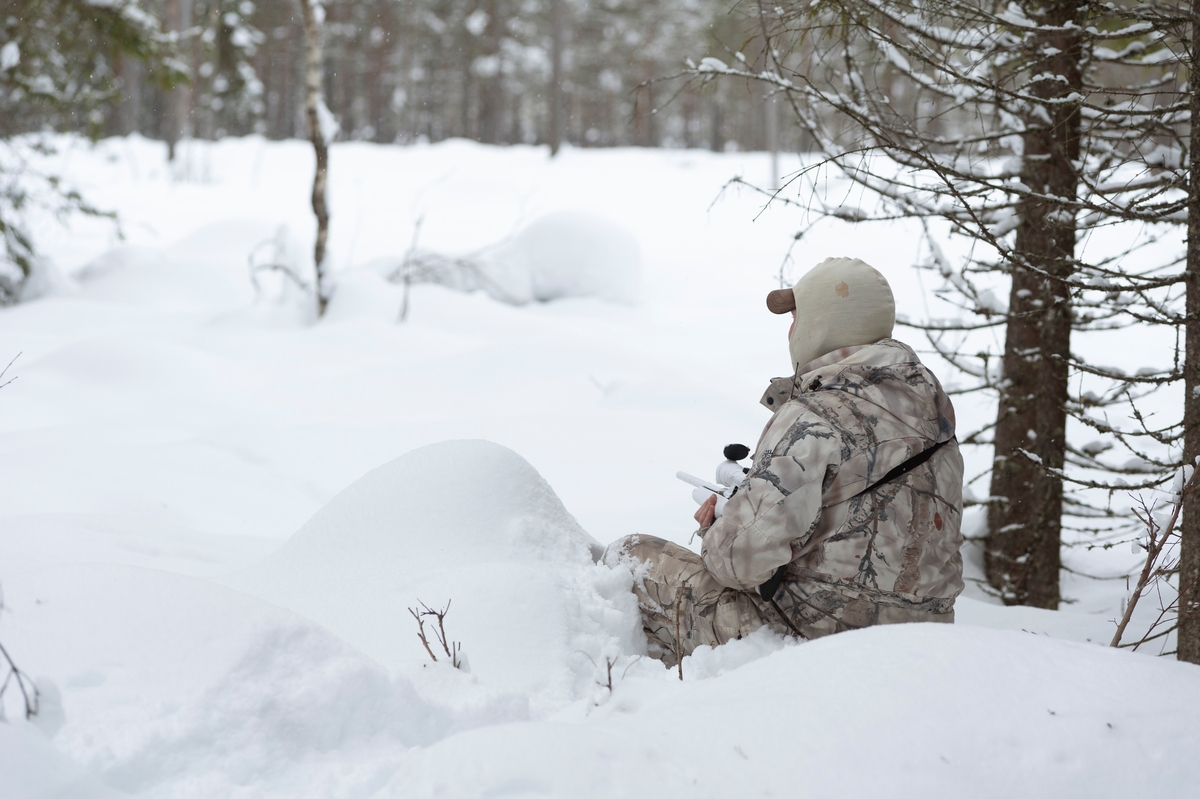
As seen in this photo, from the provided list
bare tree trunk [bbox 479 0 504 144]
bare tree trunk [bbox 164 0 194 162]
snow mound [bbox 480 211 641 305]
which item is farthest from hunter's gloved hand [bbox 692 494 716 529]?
bare tree trunk [bbox 479 0 504 144]

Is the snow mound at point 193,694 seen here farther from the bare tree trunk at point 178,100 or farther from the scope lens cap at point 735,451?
the bare tree trunk at point 178,100

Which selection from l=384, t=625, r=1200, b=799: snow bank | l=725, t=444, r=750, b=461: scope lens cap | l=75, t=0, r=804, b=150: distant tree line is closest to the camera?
l=384, t=625, r=1200, b=799: snow bank

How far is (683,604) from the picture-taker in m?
2.62

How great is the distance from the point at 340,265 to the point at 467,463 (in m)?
11.4

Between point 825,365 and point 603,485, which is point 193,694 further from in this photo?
point 603,485

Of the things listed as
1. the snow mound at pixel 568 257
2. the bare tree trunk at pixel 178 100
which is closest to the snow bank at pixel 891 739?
the snow mound at pixel 568 257

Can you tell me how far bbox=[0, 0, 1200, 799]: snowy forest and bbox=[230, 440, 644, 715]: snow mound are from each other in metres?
0.01

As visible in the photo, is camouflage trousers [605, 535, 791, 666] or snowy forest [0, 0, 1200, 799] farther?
camouflage trousers [605, 535, 791, 666]

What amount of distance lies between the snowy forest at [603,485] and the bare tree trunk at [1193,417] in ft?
0.04

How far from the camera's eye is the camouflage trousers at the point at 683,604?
99.0 inches

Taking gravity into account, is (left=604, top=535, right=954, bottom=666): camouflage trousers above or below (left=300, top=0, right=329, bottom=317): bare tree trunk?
below

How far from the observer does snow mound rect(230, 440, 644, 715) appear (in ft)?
7.64

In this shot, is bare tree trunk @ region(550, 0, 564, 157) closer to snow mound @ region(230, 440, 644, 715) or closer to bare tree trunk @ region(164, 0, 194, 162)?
bare tree trunk @ region(164, 0, 194, 162)

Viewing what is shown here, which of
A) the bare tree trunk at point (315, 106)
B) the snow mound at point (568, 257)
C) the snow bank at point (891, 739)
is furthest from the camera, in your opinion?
the snow mound at point (568, 257)
